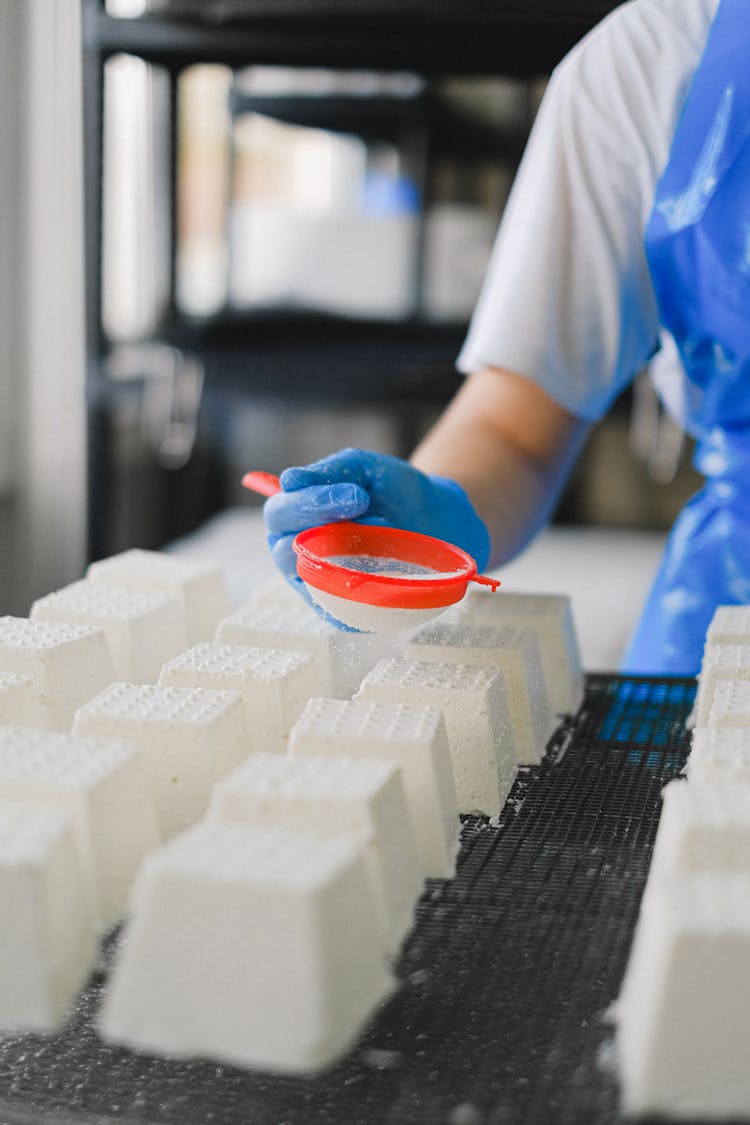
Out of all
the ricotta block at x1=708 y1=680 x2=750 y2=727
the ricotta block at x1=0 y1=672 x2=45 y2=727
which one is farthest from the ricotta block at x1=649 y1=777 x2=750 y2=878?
the ricotta block at x1=0 y1=672 x2=45 y2=727

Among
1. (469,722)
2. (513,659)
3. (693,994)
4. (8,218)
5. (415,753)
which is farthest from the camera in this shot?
(8,218)

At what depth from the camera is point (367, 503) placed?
1.09 m

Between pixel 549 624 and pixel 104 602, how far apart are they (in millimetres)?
399

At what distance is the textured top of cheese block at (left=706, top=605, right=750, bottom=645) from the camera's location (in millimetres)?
1068

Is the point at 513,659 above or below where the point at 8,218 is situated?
below

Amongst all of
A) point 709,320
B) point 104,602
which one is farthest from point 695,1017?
point 709,320

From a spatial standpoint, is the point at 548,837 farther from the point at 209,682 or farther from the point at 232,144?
the point at 232,144

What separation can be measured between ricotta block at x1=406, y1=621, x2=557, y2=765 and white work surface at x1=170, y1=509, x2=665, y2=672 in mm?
999

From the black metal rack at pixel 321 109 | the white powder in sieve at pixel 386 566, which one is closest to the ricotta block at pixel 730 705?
the white powder in sieve at pixel 386 566

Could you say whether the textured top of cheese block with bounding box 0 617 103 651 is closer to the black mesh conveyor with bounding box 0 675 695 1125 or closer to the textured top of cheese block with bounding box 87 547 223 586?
the textured top of cheese block with bounding box 87 547 223 586

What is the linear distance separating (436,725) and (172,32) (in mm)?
1729

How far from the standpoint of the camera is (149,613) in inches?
43.3

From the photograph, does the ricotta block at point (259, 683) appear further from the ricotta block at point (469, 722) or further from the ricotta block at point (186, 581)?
the ricotta block at point (186, 581)

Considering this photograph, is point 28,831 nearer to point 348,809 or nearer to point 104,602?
point 348,809
